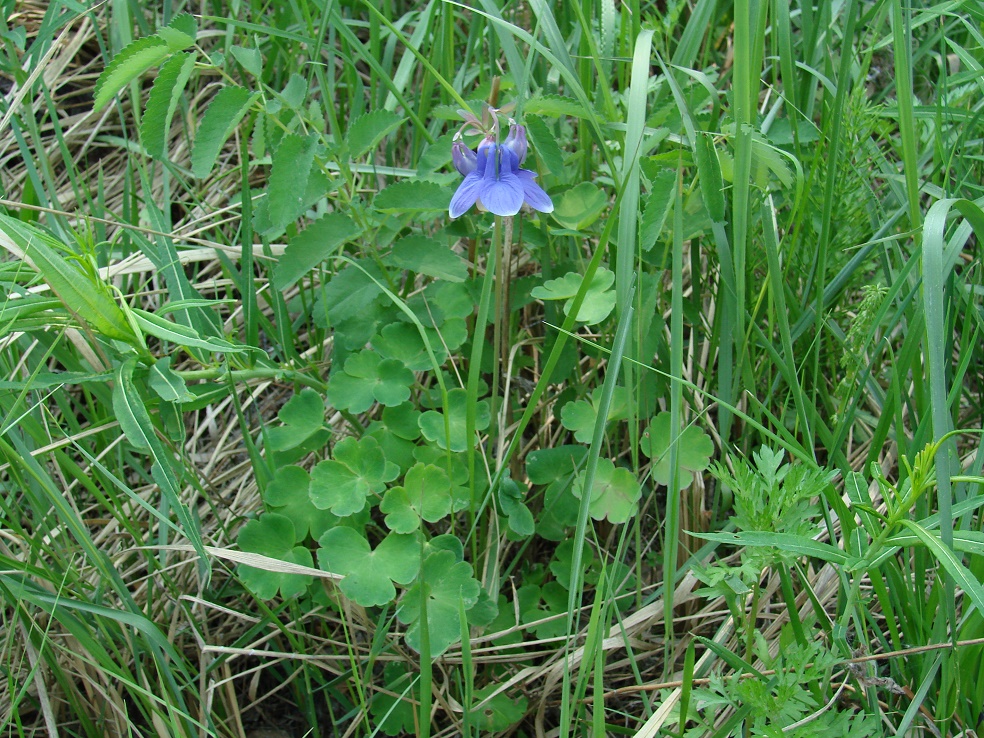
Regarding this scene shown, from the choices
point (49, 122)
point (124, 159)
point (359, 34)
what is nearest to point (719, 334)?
point (359, 34)

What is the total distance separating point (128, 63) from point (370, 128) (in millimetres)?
458

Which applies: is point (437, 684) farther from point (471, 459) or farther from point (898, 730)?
point (898, 730)

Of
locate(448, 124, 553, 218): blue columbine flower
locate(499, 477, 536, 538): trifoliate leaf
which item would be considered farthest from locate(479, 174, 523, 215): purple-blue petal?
locate(499, 477, 536, 538): trifoliate leaf

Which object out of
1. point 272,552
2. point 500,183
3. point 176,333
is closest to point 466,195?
point 500,183

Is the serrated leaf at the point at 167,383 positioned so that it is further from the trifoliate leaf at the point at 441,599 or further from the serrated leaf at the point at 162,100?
the trifoliate leaf at the point at 441,599

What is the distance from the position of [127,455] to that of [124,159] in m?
1.21

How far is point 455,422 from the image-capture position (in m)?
1.82

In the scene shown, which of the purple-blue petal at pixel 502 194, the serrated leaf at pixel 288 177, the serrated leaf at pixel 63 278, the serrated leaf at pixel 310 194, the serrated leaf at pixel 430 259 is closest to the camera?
the serrated leaf at pixel 63 278

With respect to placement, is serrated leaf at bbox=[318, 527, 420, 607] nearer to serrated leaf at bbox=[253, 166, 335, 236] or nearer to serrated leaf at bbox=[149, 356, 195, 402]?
serrated leaf at bbox=[149, 356, 195, 402]

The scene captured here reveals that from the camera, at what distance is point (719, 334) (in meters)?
1.92

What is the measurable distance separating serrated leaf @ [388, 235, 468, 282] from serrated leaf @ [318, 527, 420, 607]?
56cm

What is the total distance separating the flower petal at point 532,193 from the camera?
Result: 1.61 meters

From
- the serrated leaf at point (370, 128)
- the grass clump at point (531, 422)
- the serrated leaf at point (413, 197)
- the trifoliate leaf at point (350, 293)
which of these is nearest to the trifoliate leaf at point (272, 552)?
the grass clump at point (531, 422)

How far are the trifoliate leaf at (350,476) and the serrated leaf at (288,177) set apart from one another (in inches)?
18.1
